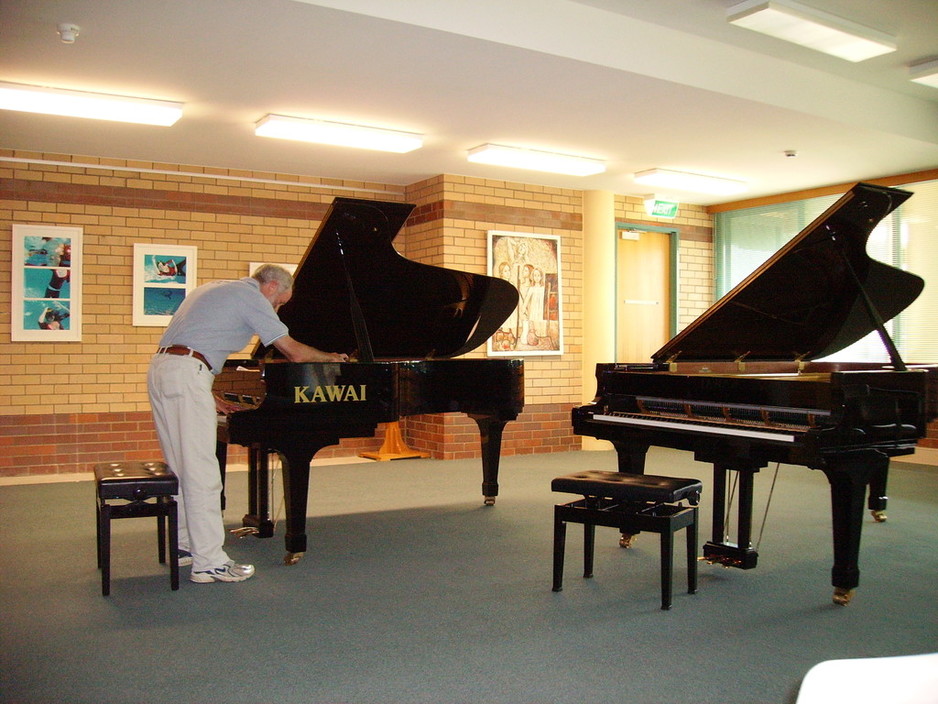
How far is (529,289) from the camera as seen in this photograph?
30.5ft

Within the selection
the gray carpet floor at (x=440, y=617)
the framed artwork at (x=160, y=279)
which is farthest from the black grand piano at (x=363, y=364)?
the framed artwork at (x=160, y=279)

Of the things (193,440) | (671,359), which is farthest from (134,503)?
A: (671,359)

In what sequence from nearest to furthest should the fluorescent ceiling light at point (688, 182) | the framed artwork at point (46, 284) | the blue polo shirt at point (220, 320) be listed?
the blue polo shirt at point (220, 320) < the framed artwork at point (46, 284) < the fluorescent ceiling light at point (688, 182)

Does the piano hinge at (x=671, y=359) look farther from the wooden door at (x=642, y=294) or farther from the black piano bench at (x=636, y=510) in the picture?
the wooden door at (x=642, y=294)

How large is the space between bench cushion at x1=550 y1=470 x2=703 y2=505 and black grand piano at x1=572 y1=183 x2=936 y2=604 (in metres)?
0.23

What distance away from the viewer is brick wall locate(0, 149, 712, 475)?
764 cm

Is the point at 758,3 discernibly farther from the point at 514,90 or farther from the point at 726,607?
the point at 726,607

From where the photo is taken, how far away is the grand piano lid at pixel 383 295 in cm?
488

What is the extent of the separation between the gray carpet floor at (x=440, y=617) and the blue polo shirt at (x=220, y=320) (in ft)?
3.86

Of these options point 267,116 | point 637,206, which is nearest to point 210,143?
point 267,116

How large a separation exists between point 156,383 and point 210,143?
3785mm

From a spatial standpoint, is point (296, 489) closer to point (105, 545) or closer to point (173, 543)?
point (173, 543)

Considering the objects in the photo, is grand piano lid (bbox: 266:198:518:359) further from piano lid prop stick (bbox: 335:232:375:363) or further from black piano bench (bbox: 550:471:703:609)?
black piano bench (bbox: 550:471:703:609)

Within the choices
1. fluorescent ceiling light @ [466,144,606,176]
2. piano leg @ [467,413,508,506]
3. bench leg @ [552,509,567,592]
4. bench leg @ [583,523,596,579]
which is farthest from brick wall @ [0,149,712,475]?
bench leg @ [552,509,567,592]
